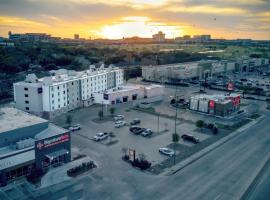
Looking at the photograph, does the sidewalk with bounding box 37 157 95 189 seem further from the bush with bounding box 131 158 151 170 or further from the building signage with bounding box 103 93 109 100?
the building signage with bounding box 103 93 109 100

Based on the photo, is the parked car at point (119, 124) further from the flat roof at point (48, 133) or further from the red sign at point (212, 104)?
the red sign at point (212, 104)

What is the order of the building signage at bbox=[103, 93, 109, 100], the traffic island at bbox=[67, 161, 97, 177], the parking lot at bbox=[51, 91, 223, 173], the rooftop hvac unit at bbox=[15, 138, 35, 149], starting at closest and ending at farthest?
the rooftop hvac unit at bbox=[15, 138, 35, 149] → the traffic island at bbox=[67, 161, 97, 177] → the parking lot at bbox=[51, 91, 223, 173] → the building signage at bbox=[103, 93, 109, 100]

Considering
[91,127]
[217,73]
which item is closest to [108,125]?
[91,127]

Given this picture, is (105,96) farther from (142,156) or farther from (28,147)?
(28,147)

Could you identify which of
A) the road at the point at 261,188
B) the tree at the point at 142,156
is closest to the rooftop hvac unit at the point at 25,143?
the tree at the point at 142,156

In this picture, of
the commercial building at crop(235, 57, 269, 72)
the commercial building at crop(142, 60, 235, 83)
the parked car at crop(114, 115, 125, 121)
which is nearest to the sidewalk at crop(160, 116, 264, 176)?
the parked car at crop(114, 115, 125, 121)

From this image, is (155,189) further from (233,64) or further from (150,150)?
(233,64)
